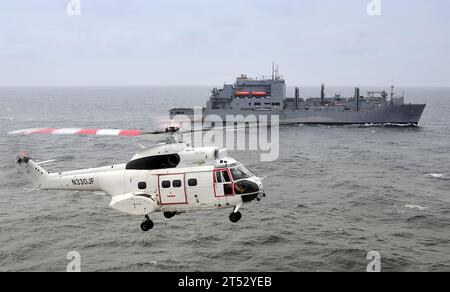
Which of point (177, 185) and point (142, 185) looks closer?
point (177, 185)

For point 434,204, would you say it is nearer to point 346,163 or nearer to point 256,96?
point 346,163

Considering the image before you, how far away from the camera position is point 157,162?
61.9ft

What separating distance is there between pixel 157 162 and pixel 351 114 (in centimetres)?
8928

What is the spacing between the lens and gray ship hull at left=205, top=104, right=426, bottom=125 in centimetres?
10125

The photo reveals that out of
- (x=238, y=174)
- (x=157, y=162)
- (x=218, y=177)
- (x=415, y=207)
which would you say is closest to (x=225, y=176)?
(x=218, y=177)

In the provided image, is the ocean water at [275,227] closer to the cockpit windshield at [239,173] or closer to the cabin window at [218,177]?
the cockpit windshield at [239,173]

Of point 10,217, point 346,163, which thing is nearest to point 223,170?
point 10,217

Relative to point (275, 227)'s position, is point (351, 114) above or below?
above

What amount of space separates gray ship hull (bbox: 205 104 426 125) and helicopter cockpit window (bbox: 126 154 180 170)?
83.0 m

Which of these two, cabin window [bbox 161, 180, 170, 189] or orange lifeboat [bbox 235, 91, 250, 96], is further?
orange lifeboat [bbox 235, 91, 250, 96]

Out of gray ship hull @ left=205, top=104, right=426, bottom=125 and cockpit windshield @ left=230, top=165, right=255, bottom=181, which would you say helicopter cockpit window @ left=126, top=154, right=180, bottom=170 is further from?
gray ship hull @ left=205, top=104, right=426, bottom=125

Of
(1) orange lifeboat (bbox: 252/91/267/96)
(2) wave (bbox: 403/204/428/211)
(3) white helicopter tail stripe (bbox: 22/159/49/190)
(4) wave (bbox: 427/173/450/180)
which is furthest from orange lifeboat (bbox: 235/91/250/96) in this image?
(3) white helicopter tail stripe (bbox: 22/159/49/190)

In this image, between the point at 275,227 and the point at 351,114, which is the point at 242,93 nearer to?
the point at 351,114
